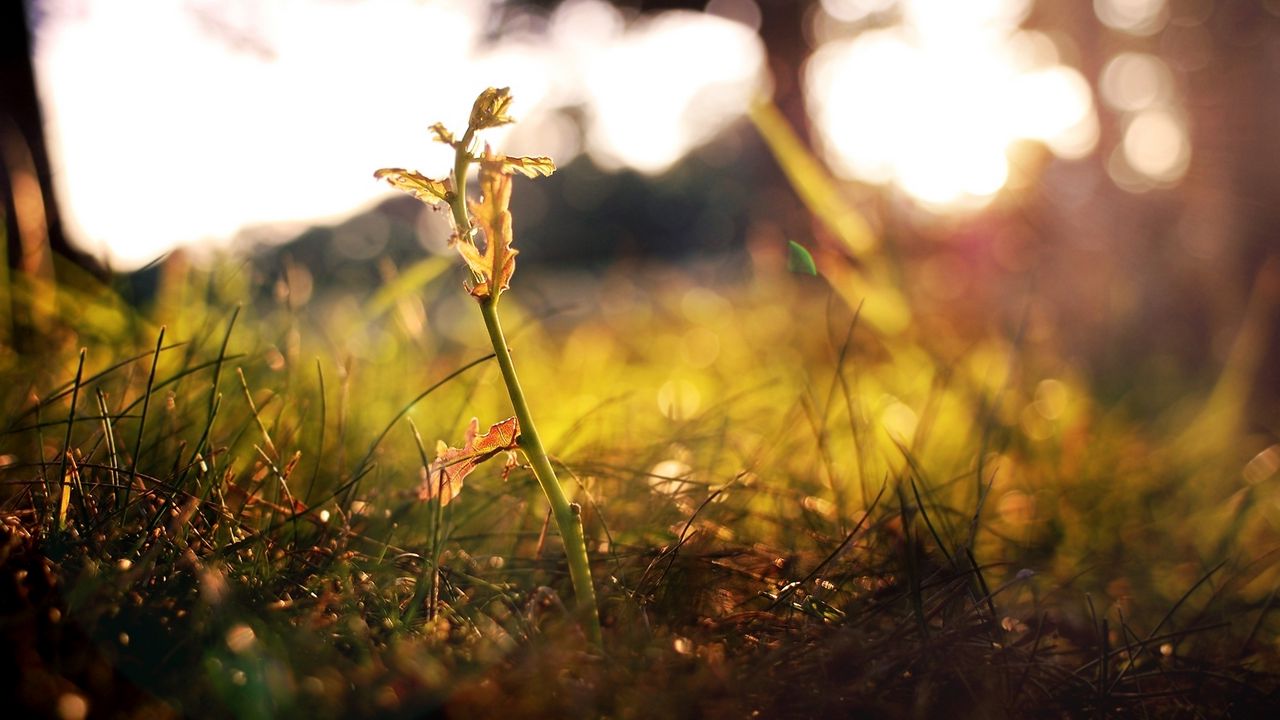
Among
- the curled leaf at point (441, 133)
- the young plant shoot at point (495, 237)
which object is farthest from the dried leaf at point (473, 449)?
the curled leaf at point (441, 133)

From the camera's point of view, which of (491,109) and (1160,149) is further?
(1160,149)

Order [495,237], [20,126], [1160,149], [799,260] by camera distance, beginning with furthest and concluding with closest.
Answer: [1160,149], [20,126], [799,260], [495,237]

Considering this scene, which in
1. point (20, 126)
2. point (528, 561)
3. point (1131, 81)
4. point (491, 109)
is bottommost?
point (528, 561)

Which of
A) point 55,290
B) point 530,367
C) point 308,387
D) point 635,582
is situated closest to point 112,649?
point 635,582

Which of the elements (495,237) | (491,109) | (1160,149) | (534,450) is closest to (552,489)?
(534,450)

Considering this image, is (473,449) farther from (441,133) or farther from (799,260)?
(799,260)

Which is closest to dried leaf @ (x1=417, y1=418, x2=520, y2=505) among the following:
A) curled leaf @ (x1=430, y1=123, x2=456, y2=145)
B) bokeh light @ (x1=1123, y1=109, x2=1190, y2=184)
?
curled leaf @ (x1=430, y1=123, x2=456, y2=145)

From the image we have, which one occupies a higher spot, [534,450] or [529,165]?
[529,165]

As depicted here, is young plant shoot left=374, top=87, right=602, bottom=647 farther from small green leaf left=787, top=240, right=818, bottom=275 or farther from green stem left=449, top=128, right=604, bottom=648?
small green leaf left=787, top=240, right=818, bottom=275
